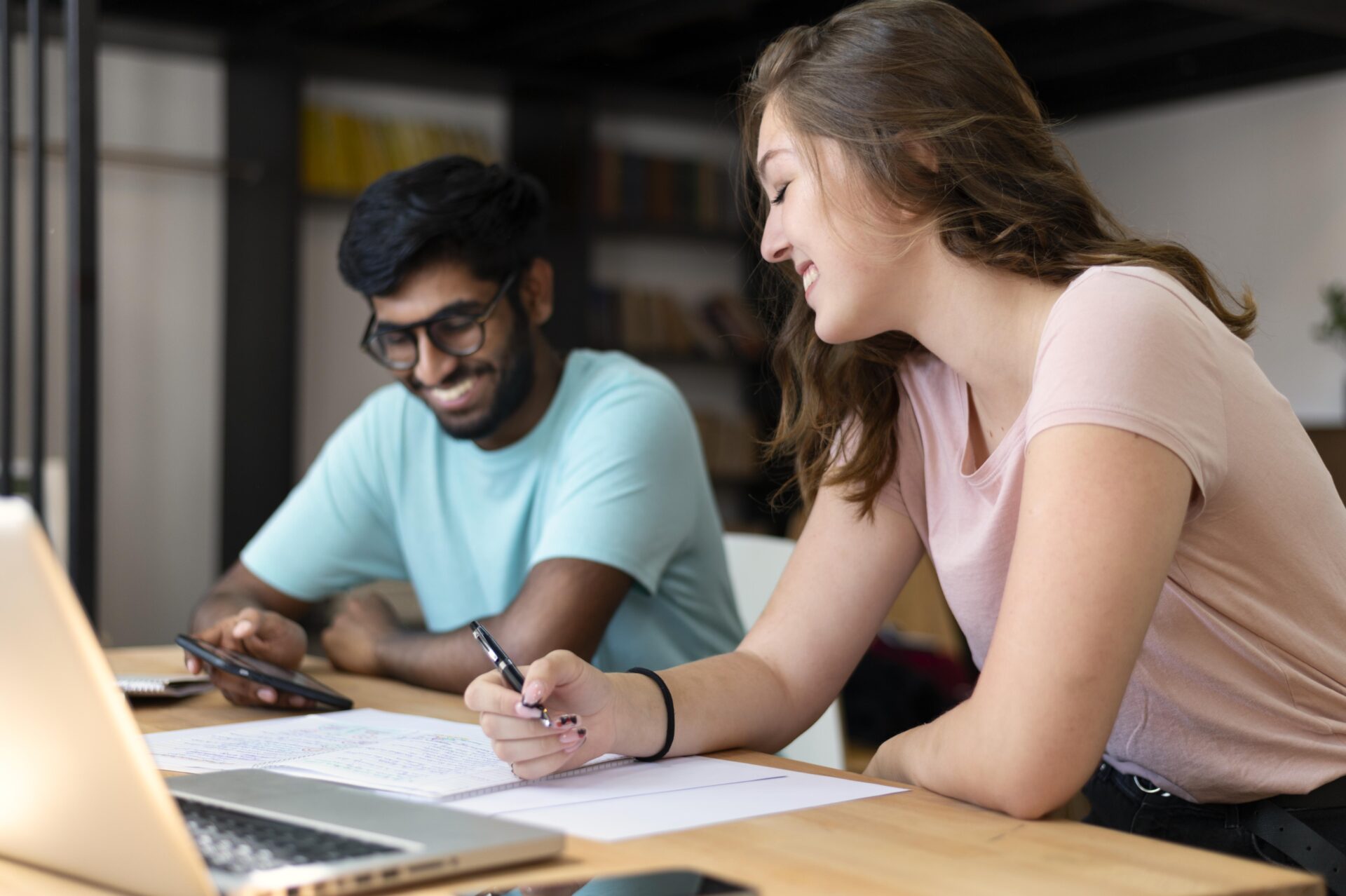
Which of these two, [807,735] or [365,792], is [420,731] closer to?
[365,792]

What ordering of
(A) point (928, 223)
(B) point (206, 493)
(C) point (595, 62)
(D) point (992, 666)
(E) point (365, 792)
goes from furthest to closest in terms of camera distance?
(C) point (595, 62) < (B) point (206, 493) < (A) point (928, 223) < (D) point (992, 666) < (E) point (365, 792)

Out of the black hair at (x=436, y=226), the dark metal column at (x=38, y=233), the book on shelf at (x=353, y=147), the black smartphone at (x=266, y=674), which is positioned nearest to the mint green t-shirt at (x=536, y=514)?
the black hair at (x=436, y=226)

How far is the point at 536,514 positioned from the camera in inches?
73.9

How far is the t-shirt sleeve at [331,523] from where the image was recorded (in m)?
2.02

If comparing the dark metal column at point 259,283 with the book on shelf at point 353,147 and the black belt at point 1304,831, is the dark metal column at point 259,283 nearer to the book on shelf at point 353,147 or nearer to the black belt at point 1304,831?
the book on shelf at point 353,147

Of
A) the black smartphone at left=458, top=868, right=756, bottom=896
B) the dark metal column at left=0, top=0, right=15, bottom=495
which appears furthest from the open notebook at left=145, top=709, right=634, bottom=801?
the dark metal column at left=0, top=0, right=15, bottom=495

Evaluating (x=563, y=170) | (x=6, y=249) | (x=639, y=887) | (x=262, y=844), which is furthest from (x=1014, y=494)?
(x=563, y=170)

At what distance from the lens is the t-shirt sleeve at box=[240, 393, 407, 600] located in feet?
6.61

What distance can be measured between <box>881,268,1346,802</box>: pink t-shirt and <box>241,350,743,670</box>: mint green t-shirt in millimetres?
593

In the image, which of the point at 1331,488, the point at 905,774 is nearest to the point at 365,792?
the point at 905,774

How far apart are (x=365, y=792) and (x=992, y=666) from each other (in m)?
0.45

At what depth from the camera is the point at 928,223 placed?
1.22 m

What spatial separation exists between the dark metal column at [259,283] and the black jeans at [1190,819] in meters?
4.10

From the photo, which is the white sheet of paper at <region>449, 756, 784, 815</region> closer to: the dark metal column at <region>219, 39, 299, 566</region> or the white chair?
the white chair
